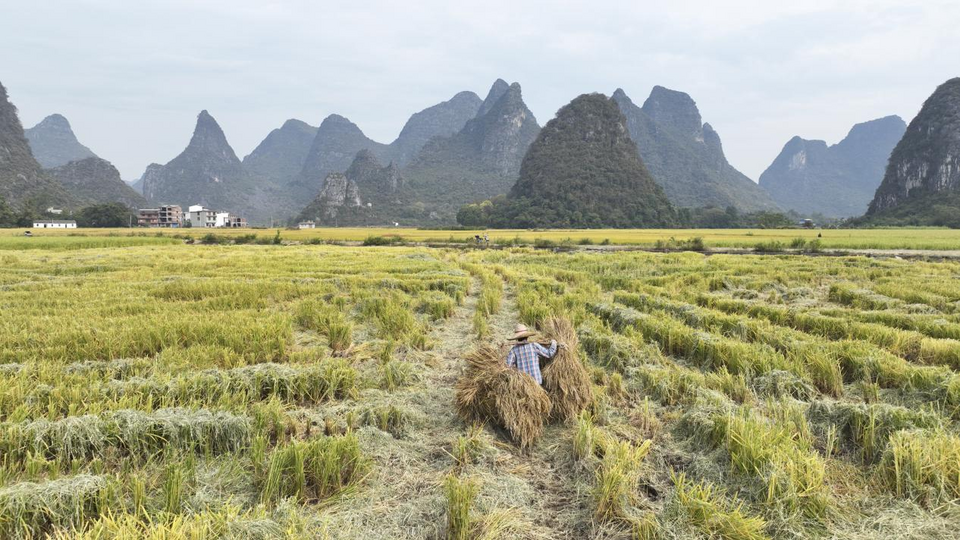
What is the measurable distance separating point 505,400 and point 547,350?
859 mm

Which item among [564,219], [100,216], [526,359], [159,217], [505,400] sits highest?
[564,219]

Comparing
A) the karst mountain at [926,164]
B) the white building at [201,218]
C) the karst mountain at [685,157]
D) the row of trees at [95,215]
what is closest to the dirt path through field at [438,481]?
the row of trees at [95,215]

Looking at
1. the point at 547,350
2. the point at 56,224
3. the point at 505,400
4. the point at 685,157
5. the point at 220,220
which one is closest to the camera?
the point at 505,400

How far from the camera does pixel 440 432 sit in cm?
408

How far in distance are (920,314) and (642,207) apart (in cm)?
8422

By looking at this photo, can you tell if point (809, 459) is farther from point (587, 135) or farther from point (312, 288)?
point (587, 135)

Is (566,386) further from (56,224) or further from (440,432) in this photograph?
(56,224)

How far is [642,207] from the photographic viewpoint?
283 ft

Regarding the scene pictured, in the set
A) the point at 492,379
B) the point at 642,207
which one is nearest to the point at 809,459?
the point at 492,379

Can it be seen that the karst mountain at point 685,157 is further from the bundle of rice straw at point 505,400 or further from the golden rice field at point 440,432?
the bundle of rice straw at point 505,400

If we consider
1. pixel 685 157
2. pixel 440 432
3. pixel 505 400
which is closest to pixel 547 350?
pixel 505 400

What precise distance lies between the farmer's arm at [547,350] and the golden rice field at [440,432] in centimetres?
71

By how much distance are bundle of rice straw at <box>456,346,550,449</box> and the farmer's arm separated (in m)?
0.43

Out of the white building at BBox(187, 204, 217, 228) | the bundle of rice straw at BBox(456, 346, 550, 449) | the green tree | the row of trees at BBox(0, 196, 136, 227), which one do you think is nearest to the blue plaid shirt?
the bundle of rice straw at BBox(456, 346, 550, 449)
